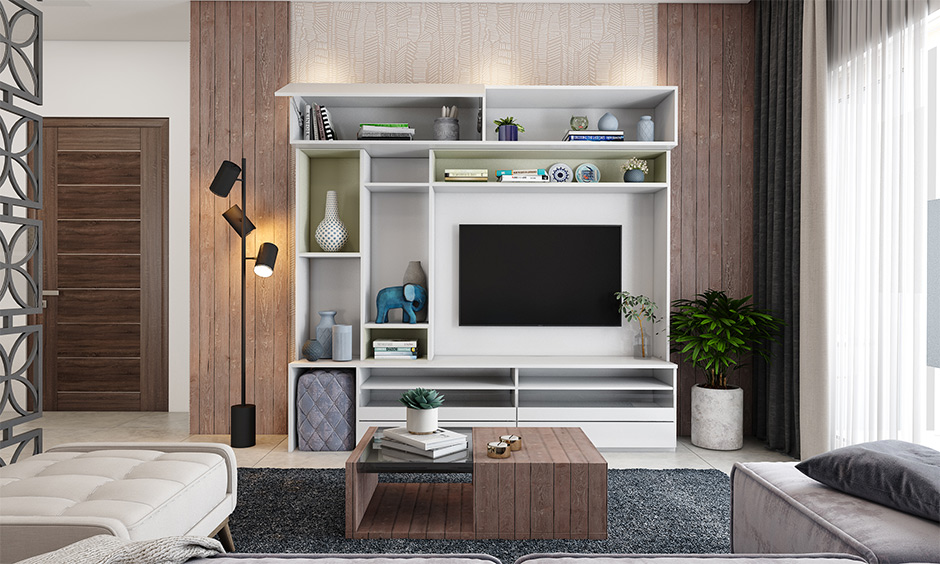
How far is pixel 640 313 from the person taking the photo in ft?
14.0

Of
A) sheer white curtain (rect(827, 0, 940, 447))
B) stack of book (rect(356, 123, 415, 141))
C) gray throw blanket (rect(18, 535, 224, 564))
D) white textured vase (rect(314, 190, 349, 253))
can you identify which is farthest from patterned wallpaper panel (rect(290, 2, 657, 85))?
gray throw blanket (rect(18, 535, 224, 564))

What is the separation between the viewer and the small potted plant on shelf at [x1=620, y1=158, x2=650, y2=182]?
4.11 meters

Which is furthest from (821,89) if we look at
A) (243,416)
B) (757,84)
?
(243,416)

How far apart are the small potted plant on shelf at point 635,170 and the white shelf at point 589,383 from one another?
1.31 m

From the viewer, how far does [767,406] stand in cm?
408

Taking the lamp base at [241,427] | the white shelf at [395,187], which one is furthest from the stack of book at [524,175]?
the lamp base at [241,427]

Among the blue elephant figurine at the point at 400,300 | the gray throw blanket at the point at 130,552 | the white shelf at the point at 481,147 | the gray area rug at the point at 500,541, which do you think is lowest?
the gray area rug at the point at 500,541

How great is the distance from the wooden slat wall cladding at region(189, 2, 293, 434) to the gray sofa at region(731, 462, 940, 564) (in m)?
3.08

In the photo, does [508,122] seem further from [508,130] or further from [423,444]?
[423,444]

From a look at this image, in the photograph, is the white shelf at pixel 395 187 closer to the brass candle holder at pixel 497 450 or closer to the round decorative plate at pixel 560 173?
the round decorative plate at pixel 560 173

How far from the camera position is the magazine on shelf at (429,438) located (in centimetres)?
261

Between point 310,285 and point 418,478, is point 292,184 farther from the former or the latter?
point 418,478

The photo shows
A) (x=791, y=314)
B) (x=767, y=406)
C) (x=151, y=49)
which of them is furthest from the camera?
(x=151, y=49)

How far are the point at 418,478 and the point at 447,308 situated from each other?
1.37m
